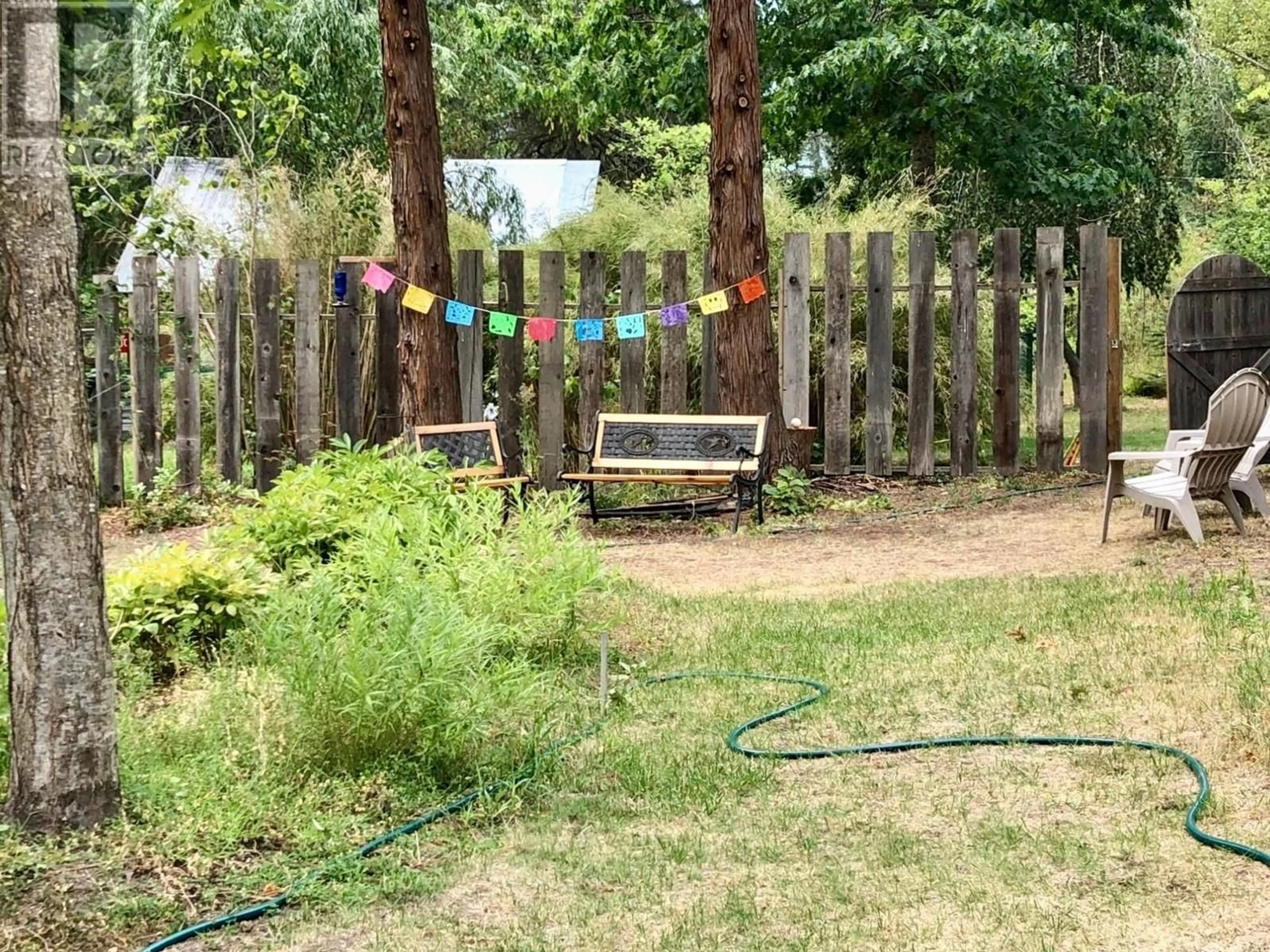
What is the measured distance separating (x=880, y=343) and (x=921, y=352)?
1.07 ft

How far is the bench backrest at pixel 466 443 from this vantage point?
10.4 metres

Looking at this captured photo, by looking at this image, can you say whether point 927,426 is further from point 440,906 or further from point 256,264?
point 440,906

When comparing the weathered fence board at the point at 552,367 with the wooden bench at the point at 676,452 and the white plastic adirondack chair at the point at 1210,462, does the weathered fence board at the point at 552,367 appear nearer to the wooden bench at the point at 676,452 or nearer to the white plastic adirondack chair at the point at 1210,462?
the wooden bench at the point at 676,452

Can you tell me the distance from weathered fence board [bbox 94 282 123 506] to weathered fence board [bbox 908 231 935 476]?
6173 millimetres

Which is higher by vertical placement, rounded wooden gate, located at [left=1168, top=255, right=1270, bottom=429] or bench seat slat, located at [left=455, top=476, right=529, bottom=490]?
rounded wooden gate, located at [left=1168, top=255, right=1270, bottom=429]

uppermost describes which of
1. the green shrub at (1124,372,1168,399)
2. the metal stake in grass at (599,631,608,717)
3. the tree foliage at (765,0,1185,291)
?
the tree foliage at (765,0,1185,291)

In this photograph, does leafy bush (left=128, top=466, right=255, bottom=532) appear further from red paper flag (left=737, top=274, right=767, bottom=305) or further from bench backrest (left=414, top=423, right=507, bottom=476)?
→ red paper flag (left=737, top=274, right=767, bottom=305)

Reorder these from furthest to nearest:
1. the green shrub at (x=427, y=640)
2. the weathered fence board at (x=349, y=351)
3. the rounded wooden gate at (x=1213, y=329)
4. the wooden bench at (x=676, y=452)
Result: 1. the rounded wooden gate at (x=1213, y=329)
2. the weathered fence board at (x=349, y=351)
3. the wooden bench at (x=676, y=452)
4. the green shrub at (x=427, y=640)

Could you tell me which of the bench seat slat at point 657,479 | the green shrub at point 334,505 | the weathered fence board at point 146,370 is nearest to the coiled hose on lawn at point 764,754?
the green shrub at point 334,505

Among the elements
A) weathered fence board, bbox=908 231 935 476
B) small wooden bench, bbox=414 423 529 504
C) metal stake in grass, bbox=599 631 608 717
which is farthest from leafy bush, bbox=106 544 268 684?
weathered fence board, bbox=908 231 935 476

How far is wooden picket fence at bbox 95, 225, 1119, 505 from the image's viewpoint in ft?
37.5

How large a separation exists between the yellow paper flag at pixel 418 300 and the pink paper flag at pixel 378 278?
9.2 inches

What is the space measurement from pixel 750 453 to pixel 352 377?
3296 mm

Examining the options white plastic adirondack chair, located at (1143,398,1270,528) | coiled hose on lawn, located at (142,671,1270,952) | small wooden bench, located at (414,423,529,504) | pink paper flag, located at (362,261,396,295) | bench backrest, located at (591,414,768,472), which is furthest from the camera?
pink paper flag, located at (362,261,396,295)
